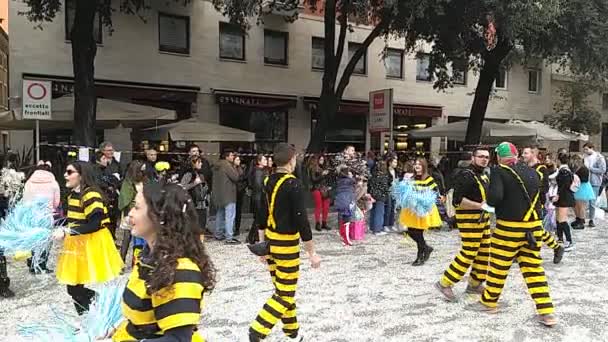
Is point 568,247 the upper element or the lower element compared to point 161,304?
lower

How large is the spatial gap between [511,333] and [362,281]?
2.35 m

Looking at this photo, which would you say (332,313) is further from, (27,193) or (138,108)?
(138,108)

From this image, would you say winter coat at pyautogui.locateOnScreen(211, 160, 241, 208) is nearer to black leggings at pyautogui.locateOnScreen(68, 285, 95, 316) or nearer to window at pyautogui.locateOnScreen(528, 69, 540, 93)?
black leggings at pyautogui.locateOnScreen(68, 285, 95, 316)

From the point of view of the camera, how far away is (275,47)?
21.2 metres

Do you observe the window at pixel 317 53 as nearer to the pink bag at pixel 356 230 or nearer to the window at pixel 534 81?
the pink bag at pixel 356 230

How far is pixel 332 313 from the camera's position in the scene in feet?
19.6

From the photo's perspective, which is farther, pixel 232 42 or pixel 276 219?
pixel 232 42

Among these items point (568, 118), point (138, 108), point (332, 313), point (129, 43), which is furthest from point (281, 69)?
point (332, 313)

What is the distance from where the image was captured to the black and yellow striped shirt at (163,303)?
2.16m

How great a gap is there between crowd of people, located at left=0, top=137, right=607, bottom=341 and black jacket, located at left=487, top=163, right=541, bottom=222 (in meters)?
0.01

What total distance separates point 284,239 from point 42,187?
4246 mm

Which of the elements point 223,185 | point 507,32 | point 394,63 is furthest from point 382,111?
point 394,63

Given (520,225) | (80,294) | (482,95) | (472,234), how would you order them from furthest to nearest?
(482,95), (472,234), (520,225), (80,294)

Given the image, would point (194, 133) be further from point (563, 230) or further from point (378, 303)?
point (378, 303)
